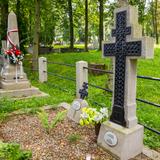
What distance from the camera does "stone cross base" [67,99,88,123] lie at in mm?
4754

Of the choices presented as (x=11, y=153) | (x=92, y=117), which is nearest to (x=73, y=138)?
(x=92, y=117)

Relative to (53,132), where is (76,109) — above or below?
above

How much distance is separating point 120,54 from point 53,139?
67.3 inches

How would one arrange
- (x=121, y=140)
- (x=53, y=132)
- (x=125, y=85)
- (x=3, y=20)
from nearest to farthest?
(x=121, y=140), (x=125, y=85), (x=53, y=132), (x=3, y=20)

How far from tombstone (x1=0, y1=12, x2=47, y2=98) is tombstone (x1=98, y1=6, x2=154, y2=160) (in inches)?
181

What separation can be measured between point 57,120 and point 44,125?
0.81 ft

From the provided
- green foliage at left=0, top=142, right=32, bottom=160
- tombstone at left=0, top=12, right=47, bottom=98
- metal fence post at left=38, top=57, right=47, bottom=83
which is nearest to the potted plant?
green foliage at left=0, top=142, right=32, bottom=160

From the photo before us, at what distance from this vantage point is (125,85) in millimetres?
3670

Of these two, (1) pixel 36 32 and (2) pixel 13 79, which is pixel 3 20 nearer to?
(1) pixel 36 32

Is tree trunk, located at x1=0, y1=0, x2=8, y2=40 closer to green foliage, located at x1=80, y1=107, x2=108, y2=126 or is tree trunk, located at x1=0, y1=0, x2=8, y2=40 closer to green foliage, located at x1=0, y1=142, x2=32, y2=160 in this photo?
green foliage, located at x1=80, y1=107, x2=108, y2=126

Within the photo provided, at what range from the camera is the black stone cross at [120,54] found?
11.7 feet

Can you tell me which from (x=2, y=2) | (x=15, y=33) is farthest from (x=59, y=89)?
(x=2, y=2)

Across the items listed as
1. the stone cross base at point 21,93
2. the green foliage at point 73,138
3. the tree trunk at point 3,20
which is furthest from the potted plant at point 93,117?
the tree trunk at point 3,20

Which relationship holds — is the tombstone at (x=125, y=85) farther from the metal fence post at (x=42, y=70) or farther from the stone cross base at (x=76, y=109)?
the metal fence post at (x=42, y=70)
